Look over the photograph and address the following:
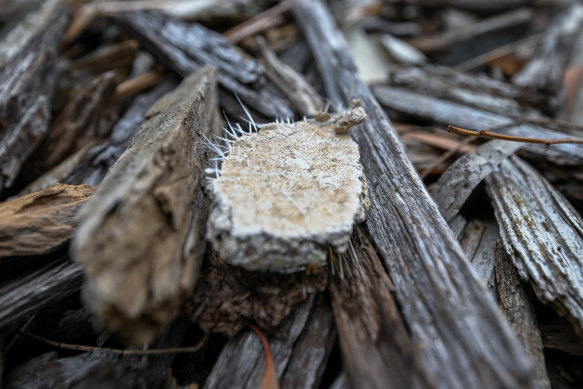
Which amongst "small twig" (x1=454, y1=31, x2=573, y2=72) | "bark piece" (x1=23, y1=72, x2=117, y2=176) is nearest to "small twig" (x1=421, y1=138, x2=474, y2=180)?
"small twig" (x1=454, y1=31, x2=573, y2=72)

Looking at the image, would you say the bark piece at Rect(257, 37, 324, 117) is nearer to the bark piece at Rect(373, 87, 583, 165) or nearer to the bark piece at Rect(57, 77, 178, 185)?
the bark piece at Rect(373, 87, 583, 165)

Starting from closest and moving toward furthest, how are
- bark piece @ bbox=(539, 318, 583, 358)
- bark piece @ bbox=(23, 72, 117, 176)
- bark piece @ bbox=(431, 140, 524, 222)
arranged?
bark piece @ bbox=(539, 318, 583, 358), bark piece @ bbox=(431, 140, 524, 222), bark piece @ bbox=(23, 72, 117, 176)

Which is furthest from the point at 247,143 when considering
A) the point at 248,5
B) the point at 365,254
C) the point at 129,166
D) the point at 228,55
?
the point at 248,5

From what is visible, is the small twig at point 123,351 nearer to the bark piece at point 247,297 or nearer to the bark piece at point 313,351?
the bark piece at point 247,297

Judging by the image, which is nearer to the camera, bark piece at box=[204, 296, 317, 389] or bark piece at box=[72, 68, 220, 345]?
bark piece at box=[72, 68, 220, 345]

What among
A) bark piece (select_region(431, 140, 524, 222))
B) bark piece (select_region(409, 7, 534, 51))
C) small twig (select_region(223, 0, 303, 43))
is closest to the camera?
bark piece (select_region(431, 140, 524, 222))

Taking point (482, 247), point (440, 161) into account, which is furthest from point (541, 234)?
point (440, 161)

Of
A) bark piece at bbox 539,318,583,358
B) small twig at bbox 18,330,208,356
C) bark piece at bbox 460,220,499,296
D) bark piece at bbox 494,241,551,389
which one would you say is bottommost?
bark piece at bbox 539,318,583,358
